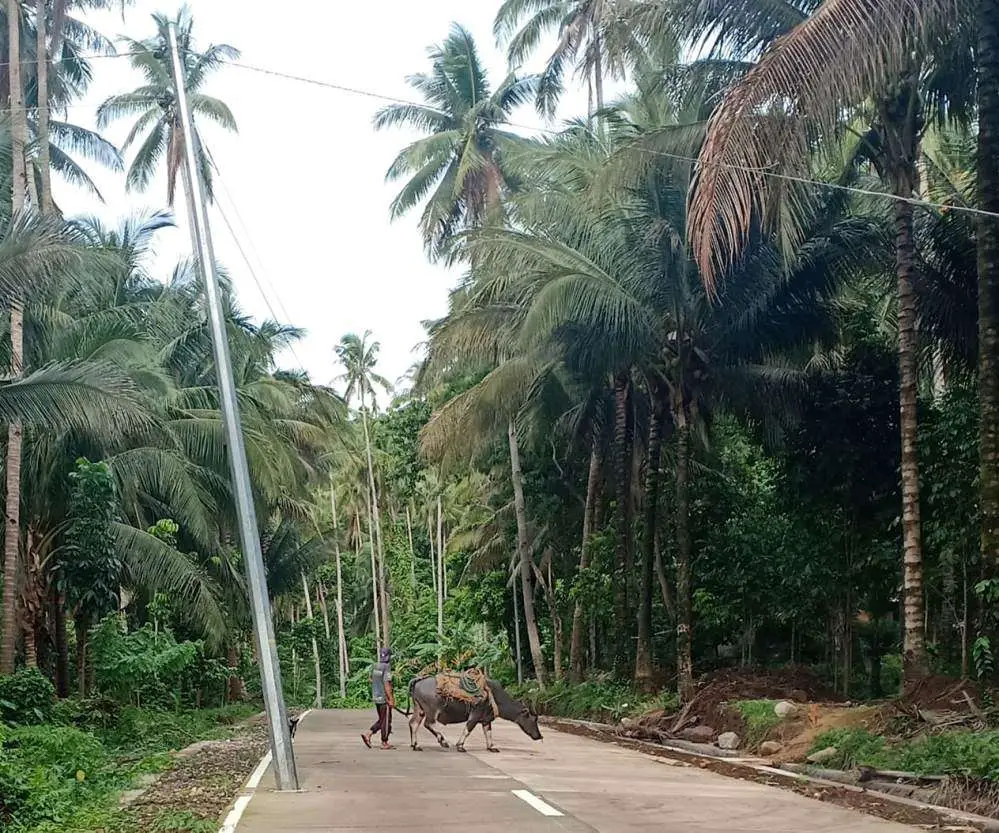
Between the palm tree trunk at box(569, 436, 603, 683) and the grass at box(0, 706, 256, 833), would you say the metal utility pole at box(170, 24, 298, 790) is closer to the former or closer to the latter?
the grass at box(0, 706, 256, 833)

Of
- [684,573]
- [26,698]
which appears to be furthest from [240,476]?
[684,573]

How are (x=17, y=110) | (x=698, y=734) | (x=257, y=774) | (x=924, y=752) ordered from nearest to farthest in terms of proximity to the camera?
(x=924, y=752) < (x=257, y=774) < (x=698, y=734) < (x=17, y=110)

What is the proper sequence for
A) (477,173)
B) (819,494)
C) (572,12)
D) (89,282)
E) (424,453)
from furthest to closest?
(477,173) → (572,12) → (424,453) → (819,494) → (89,282)

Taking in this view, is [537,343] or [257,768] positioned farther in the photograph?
[537,343]

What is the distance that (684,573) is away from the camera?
22.1 metres

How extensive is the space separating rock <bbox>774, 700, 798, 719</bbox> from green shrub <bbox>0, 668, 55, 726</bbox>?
1155 cm

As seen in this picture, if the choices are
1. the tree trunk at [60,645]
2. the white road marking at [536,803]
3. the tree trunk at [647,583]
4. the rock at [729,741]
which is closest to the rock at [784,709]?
the rock at [729,741]

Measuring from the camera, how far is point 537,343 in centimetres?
2422

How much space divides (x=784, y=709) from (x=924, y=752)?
4871mm

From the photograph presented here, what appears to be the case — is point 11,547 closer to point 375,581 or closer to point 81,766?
point 81,766

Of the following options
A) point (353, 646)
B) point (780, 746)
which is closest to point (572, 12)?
point (780, 746)

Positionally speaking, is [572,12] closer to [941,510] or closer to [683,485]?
[683,485]

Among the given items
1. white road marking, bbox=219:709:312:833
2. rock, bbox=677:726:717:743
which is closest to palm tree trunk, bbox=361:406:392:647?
rock, bbox=677:726:717:743

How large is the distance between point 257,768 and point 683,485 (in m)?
10.4
